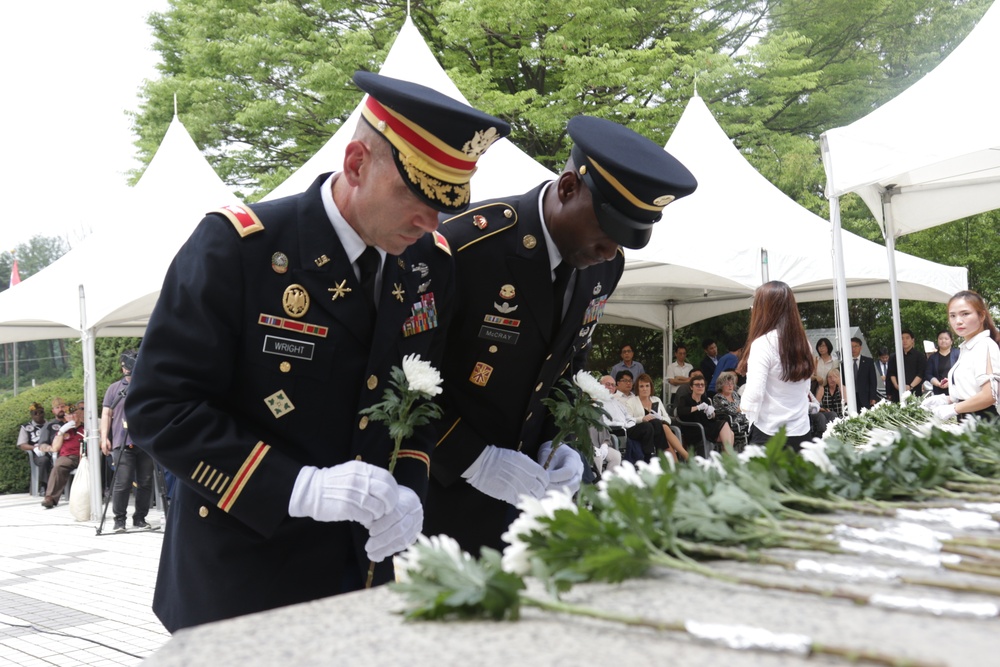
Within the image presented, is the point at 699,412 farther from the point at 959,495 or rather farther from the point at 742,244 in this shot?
the point at 959,495

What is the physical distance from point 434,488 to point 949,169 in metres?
5.59

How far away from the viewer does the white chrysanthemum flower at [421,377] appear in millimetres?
2158

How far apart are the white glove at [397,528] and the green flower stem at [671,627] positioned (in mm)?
1145

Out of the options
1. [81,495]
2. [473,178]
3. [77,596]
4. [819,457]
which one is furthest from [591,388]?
[81,495]

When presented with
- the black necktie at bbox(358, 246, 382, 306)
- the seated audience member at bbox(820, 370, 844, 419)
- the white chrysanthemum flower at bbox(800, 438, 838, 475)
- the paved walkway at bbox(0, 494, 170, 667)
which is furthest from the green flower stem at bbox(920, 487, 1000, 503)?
the seated audience member at bbox(820, 370, 844, 419)

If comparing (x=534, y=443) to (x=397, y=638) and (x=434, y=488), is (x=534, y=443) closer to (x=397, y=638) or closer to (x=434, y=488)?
(x=434, y=488)

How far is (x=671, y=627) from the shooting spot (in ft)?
3.00

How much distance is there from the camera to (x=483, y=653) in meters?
0.88

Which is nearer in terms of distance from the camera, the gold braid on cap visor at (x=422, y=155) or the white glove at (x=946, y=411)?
the gold braid on cap visor at (x=422, y=155)

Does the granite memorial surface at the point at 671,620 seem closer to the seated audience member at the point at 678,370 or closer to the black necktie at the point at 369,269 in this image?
the black necktie at the point at 369,269

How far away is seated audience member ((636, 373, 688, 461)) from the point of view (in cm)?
1073

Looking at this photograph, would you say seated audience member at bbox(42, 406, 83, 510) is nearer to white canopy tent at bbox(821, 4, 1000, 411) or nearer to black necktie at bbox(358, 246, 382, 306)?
white canopy tent at bbox(821, 4, 1000, 411)

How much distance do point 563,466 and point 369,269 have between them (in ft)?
3.33

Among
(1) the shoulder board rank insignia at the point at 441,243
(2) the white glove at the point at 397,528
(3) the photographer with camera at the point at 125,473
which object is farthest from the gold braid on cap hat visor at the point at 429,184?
(3) the photographer with camera at the point at 125,473
